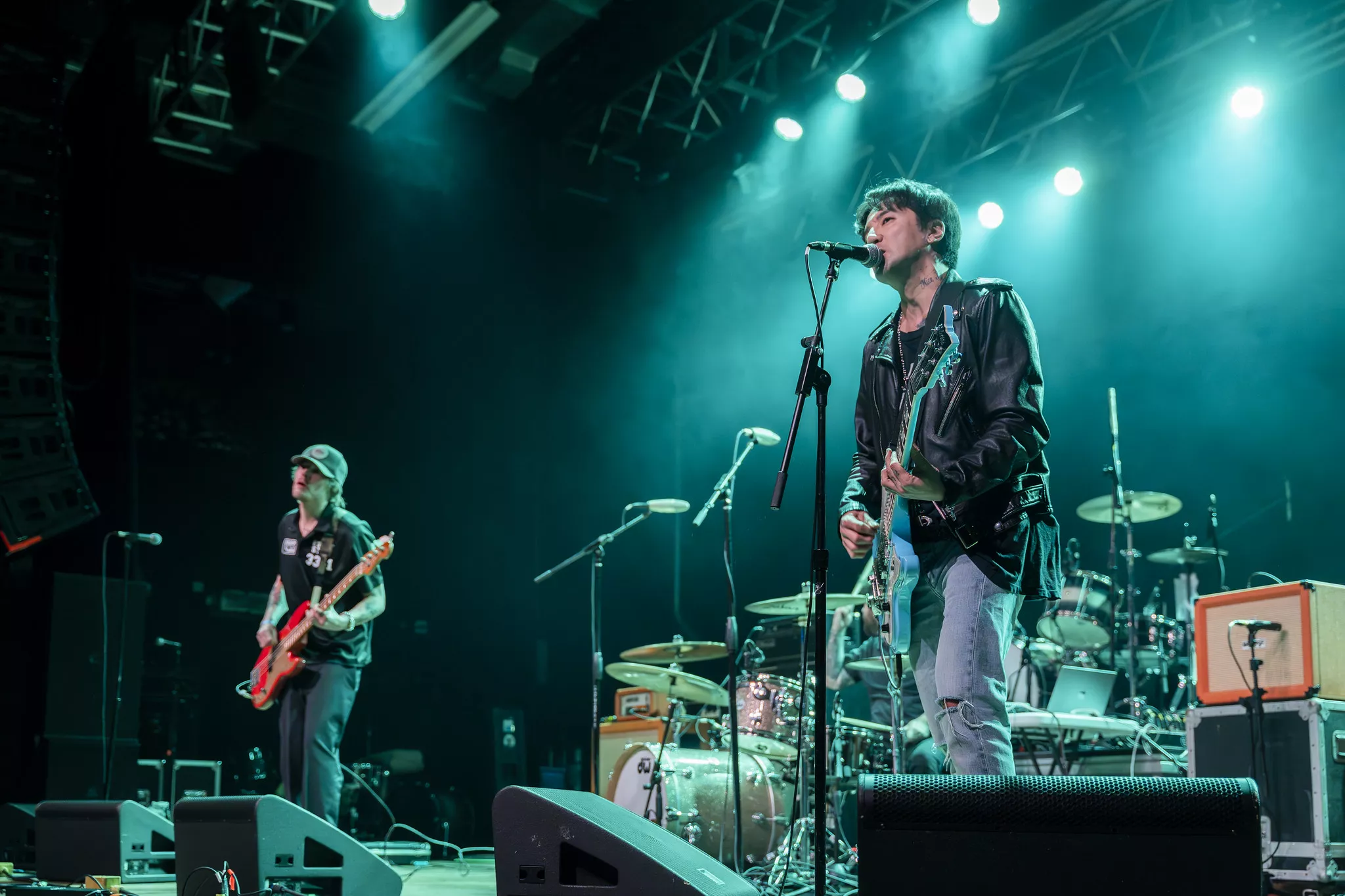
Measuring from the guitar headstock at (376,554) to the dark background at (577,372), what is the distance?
379 cm

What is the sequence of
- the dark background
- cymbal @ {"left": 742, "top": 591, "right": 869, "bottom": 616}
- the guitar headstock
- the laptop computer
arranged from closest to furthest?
the guitar headstock < cymbal @ {"left": 742, "top": 591, "right": 869, "bottom": 616} < the laptop computer < the dark background

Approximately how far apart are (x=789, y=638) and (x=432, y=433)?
12.4 ft

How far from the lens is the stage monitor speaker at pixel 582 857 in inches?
97.9

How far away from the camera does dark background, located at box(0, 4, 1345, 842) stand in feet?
28.6

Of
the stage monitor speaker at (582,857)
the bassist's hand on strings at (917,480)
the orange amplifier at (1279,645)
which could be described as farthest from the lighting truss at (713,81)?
the stage monitor speaker at (582,857)

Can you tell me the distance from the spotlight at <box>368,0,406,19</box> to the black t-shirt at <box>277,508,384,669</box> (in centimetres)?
380

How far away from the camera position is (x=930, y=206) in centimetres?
333

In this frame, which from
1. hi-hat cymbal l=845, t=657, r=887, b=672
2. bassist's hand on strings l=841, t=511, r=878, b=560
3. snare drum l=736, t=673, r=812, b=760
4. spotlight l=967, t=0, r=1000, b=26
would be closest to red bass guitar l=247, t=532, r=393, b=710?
snare drum l=736, t=673, r=812, b=760

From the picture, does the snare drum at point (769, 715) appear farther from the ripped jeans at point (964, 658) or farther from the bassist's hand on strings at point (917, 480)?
the bassist's hand on strings at point (917, 480)

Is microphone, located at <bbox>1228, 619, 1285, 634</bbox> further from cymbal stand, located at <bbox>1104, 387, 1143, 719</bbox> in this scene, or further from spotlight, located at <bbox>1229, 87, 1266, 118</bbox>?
spotlight, located at <bbox>1229, 87, 1266, 118</bbox>

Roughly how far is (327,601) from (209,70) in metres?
5.28

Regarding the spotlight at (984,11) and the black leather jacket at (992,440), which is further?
the spotlight at (984,11)

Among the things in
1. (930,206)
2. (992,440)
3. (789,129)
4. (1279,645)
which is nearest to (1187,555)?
(1279,645)

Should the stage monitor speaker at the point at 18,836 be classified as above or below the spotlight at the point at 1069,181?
below
